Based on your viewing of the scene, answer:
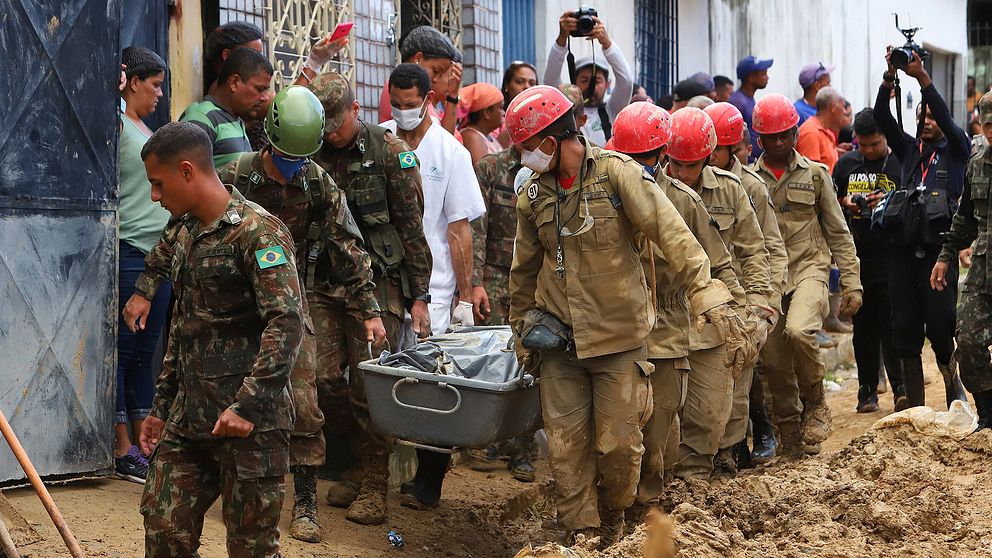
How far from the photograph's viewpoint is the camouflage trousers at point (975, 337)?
786cm

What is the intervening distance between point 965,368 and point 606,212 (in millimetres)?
3251

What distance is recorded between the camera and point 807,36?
786 inches

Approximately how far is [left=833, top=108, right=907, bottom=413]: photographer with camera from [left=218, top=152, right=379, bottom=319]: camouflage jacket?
5.08 meters

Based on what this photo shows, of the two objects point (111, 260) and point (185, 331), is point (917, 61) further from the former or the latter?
point (185, 331)

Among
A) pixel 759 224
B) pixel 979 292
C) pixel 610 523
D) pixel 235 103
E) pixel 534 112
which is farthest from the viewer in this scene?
pixel 759 224

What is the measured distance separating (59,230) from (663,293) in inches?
115

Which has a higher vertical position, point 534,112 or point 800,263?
Result: point 534,112

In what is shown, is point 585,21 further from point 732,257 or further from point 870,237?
point 870,237

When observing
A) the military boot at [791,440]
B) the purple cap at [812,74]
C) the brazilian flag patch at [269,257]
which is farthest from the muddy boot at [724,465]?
the purple cap at [812,74]

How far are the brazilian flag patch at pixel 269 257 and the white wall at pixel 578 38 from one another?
7030mm

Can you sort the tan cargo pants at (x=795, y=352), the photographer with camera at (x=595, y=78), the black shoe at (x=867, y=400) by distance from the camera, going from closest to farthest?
the tan cargo pants at (x=795, y=352)
the photographer with camera at (x=595, y=78)
the black shoe at (x=867, y=400)

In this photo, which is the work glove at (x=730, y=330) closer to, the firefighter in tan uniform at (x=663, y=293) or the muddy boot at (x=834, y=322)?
the firefighter in tan uniform at (x=663, y=293)

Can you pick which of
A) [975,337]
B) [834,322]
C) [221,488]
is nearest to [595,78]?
[975,337]

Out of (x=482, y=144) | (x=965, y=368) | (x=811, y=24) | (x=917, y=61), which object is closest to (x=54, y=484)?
(x=482, y=144)
